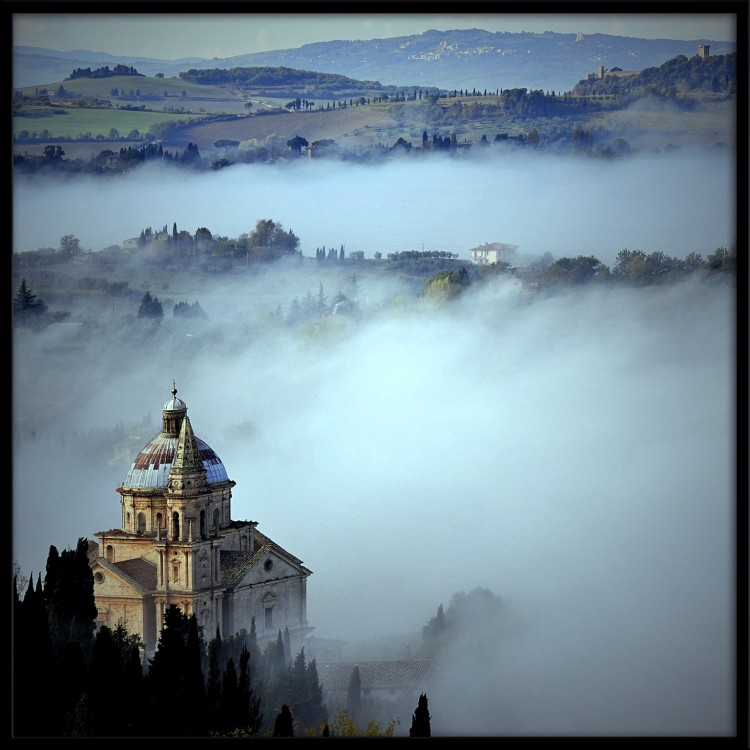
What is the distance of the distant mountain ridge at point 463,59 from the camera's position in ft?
53.4

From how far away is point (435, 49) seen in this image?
16.8m

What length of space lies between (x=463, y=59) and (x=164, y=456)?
5.31 metres

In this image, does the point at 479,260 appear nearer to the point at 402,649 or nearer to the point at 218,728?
the point at 402,649

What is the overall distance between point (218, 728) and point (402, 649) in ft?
17.1

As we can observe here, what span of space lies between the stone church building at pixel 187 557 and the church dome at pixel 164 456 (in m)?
0.01

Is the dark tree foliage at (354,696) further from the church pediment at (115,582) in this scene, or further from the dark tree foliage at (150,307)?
the dark tree foliage at (150,307)

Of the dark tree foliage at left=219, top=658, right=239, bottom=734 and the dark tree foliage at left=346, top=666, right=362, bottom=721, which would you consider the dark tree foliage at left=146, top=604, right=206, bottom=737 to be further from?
the dark tree foliage at left=346, top=666, right=362, bottom=721

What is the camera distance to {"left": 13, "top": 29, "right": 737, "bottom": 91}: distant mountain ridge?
53.4ft

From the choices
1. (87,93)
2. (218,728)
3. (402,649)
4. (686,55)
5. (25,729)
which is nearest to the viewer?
(25,729)

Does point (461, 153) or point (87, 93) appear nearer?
point (87, 93)

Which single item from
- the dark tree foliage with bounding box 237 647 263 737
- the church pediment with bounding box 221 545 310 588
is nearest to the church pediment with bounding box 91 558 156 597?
the church pediment with bounding box 221 545 310 588


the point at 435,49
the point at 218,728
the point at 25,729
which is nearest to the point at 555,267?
the point at 435,49

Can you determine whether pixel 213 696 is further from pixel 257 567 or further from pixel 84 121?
pixel 84 121

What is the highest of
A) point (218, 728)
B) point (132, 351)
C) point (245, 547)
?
point (132, 351)
